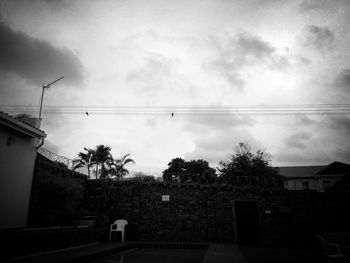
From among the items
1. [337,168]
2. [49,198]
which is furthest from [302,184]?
[49,198]

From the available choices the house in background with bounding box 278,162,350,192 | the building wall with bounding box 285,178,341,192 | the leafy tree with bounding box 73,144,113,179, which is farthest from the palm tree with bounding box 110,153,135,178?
the building wall with bounding box 285,178,341,192

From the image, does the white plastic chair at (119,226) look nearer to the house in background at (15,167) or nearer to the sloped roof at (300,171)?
the house in background at (15,167)

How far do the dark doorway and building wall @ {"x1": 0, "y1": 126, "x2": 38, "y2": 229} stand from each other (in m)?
10.7

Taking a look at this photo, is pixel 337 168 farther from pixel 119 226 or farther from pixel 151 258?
pixel 151 258

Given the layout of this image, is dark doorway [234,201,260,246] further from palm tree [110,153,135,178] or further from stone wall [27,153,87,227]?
palm tree [110,153,135,178]

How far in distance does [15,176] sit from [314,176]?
41.5 meters

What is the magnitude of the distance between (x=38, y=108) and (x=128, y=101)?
17.6 feet

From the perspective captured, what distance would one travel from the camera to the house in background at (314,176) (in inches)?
1305

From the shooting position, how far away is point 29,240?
6469 mm

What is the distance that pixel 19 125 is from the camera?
8289 mm

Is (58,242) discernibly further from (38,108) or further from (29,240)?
(38,108)

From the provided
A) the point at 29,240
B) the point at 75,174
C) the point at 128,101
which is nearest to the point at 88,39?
the point at 128,101

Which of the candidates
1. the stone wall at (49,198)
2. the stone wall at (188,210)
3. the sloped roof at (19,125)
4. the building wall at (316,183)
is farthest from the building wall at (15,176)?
the building wall at (316,183)

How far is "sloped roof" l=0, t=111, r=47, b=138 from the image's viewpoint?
7648 millimetres
